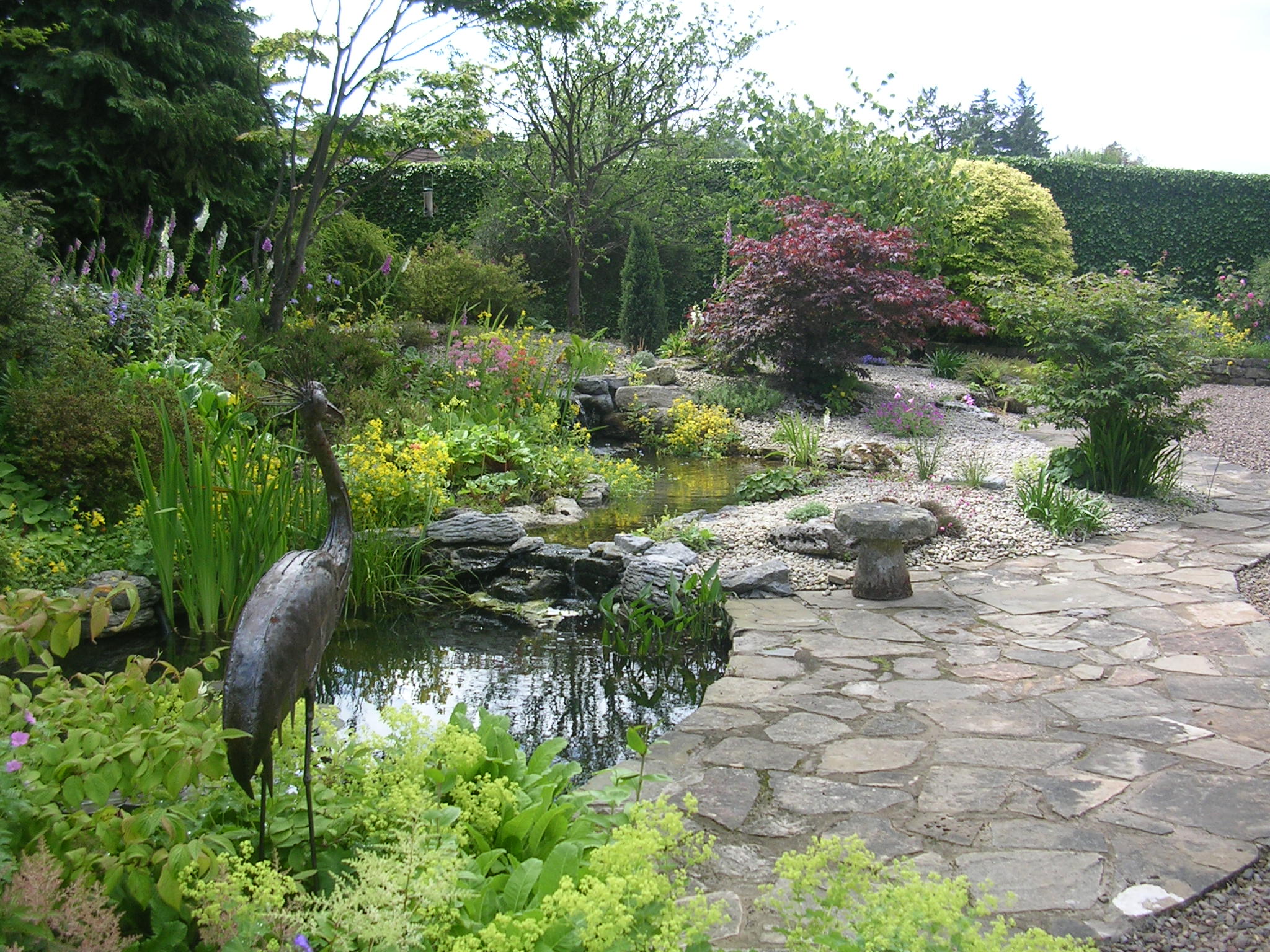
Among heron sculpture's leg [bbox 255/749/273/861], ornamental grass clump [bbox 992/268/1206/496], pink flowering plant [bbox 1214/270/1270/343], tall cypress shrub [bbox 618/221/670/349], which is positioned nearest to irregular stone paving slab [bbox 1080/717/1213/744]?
heron sculpture's leg [bbox 255/749/273/861]

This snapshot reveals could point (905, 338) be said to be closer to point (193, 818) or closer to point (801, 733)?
point (801, 733)

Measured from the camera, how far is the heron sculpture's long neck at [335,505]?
6.45 feet

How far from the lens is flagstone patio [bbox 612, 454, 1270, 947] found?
232 centimetres

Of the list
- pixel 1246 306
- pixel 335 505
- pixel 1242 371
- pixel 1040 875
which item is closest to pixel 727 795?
pixel 1040 875

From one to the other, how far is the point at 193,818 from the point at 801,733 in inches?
78.7

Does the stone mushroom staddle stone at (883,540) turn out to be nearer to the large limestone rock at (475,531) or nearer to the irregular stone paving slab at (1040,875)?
the large limestone rock at (475,531)

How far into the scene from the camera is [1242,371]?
520 inches

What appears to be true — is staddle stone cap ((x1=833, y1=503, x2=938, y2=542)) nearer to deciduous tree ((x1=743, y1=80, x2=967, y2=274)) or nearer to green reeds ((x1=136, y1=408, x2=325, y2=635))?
green reeds ((x1=136, y1=408, x2=325, y2=635))

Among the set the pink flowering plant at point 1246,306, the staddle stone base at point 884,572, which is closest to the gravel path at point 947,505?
the staddle stone base at point 884,572

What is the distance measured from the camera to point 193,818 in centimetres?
166

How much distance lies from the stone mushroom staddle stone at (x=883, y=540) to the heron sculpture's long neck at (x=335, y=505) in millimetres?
3058

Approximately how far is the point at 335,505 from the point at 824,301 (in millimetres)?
8271

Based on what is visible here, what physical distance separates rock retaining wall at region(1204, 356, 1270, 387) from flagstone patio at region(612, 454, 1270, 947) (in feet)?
32.5

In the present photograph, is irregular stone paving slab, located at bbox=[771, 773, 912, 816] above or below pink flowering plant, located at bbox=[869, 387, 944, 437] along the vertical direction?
below
